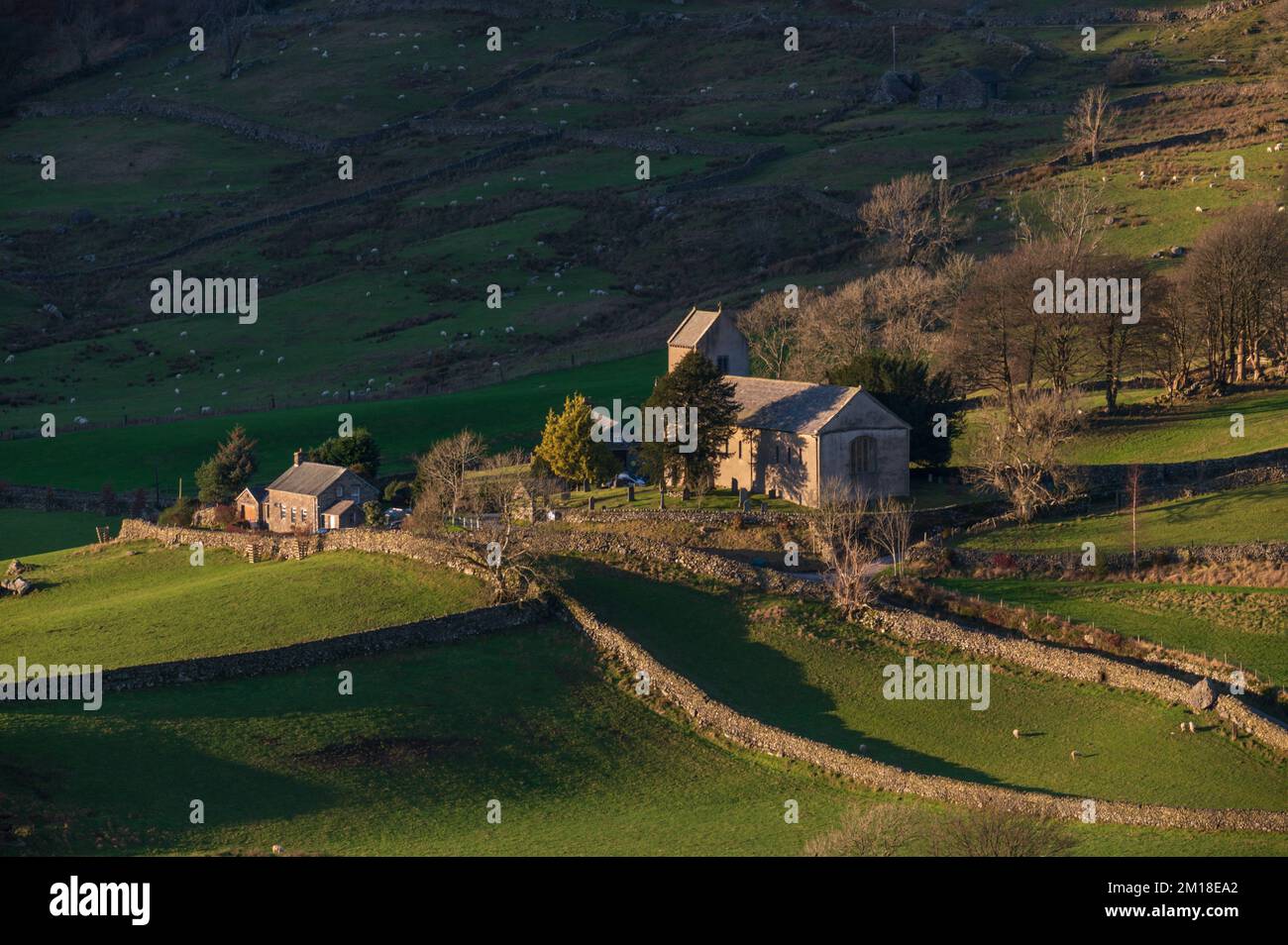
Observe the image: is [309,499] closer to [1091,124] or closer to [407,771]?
[407,771]

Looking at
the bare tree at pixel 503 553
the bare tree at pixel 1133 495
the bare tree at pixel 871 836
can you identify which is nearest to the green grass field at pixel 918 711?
the bare tree at pixel 503 553

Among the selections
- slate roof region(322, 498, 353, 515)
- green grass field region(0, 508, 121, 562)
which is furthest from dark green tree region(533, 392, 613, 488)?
green grass field region(0, 508, 121, 562)

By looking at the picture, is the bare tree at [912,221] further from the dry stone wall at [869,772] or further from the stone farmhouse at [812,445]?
the dry stone wall at [869,772]

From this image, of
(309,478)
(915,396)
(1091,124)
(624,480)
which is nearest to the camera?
(915,396)

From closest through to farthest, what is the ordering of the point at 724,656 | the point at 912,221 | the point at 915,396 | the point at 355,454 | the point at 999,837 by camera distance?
the point at 999,837 → the point at 724,656 → the point at 915,396 → the point at 355,454 → the point at 912,221

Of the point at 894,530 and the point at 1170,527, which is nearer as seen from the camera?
the point at 1170,527

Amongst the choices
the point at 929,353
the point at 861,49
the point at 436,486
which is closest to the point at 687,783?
the point at 436,486

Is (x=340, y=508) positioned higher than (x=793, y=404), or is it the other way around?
(x=793, y=404)

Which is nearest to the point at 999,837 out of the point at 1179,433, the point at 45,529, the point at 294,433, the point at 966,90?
the point at 1179,433
